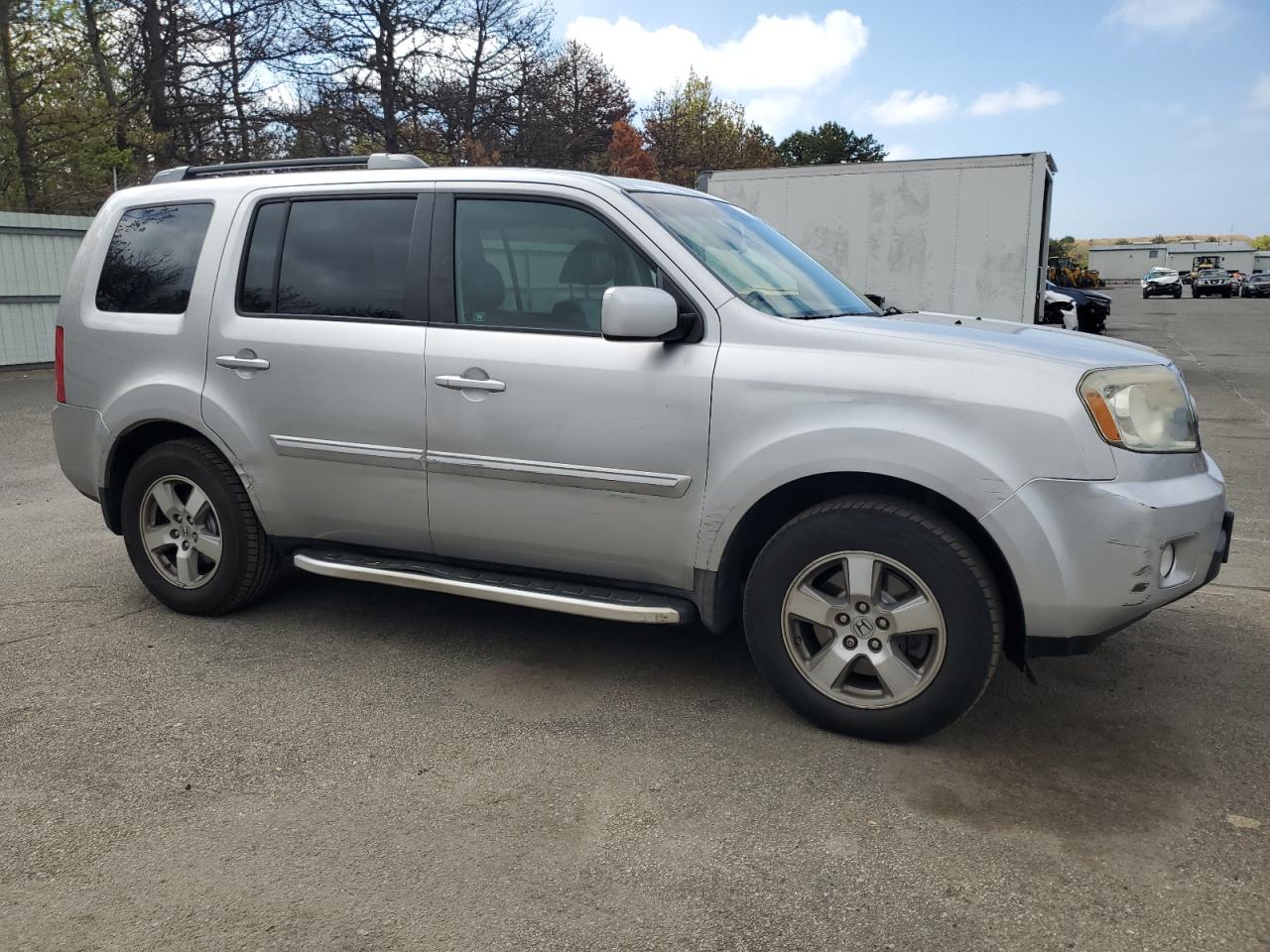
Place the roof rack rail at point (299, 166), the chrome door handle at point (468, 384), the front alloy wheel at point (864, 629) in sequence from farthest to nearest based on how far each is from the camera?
the roof rack rail at point (299, 166)
the chrome door handle at point (468, 384)
the front alloy wheel at point (864, 629)

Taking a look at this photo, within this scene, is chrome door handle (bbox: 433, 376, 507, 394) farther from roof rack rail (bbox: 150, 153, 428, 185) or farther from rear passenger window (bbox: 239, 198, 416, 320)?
roof rack rail (bbox: 150, 153, 428, 185)

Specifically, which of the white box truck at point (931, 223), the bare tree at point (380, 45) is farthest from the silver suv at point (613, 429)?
the bare tree at point (380, 45)

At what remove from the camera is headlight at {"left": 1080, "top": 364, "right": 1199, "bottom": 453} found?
3.27 m

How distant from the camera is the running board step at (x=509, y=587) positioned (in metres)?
3.77

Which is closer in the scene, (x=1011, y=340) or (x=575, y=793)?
(x=575, y=793)

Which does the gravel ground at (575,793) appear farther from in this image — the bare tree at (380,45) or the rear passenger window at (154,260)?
the bare tree at (380,45)

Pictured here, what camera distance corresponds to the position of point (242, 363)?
14.7ft

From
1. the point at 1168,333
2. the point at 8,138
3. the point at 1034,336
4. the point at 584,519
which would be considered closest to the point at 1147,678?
the point at 1034,336

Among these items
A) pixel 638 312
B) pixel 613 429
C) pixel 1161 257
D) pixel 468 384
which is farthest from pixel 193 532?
pixel 1161 257

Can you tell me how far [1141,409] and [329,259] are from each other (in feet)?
10.3

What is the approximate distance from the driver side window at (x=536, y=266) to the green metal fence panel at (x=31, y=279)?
48.5 ft

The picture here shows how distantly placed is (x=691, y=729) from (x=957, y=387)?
1465mm

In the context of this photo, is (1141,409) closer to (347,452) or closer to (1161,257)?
(347,452)

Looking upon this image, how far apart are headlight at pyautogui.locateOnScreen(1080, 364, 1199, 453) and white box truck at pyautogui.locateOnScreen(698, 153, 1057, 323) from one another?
8.92 metres
